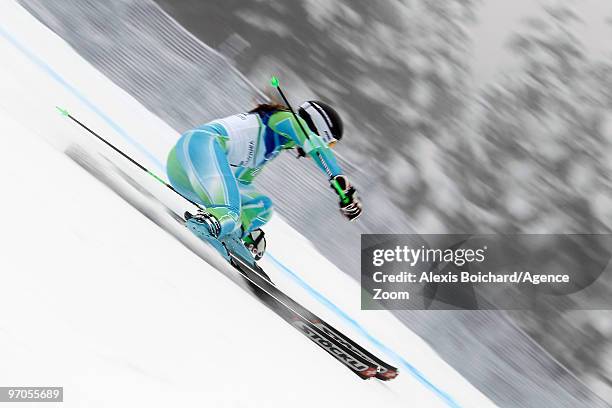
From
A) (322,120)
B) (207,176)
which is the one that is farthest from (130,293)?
(322,120)

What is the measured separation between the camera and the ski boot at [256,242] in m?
3.46

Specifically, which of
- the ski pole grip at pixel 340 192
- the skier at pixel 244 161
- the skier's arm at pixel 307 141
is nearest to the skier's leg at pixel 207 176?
the skier at pixel 244 161

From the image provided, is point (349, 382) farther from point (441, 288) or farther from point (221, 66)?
point (221, 66)

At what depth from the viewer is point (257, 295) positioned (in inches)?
132

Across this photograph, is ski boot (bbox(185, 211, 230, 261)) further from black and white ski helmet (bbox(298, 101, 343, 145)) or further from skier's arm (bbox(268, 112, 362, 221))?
black and white ski helmet (bbox(298, 101, 343, 145))

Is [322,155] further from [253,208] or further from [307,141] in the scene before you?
[253,208]

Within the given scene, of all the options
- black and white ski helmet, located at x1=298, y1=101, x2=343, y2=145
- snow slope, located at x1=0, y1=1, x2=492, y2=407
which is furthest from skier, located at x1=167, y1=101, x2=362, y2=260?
snow slope, located at x1=0, y1=1, x2=492, y2=407

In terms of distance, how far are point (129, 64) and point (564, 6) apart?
2042mm

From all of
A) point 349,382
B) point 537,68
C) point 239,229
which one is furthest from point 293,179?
point 537,68

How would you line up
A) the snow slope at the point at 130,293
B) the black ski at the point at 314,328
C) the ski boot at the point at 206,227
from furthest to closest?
the black ski at the point at 314,328
the ski boot at the point at 206,227
the snow slope at the point at 130,293

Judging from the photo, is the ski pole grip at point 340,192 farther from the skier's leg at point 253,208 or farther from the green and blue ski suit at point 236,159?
the skier's leg at point 253,208

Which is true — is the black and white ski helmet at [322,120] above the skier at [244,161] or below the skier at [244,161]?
above

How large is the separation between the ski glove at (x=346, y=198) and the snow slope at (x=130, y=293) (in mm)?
373

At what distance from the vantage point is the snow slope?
306 centimetres
